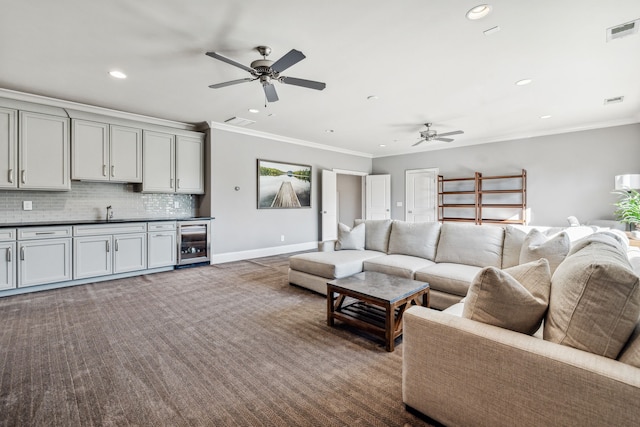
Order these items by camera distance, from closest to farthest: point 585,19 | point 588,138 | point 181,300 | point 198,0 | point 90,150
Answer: point 198,0 < point 585,19 < point 181,300 < point 90,150 < point 588,138

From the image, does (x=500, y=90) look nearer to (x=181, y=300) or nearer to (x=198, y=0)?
(x=198, y=0)

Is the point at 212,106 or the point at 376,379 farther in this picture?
the point at 212,106

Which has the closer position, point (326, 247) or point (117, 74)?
point (117, 74)

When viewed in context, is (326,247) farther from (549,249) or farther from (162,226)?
(162,226)

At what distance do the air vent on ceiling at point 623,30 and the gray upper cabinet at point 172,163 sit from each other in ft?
18.3

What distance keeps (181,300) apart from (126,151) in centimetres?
274

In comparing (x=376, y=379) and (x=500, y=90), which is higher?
(x=500, y=90)

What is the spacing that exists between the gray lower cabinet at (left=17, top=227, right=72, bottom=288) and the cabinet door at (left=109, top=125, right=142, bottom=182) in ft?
3.58

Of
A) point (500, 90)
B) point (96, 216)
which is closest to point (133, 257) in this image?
point (96, 216)

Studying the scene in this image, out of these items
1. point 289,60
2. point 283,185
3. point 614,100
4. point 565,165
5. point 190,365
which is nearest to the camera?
point 190,365

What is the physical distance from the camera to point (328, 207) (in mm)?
7402

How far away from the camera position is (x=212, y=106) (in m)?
4.46

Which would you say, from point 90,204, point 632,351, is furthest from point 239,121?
point 632,351

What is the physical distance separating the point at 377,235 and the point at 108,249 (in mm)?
3954
